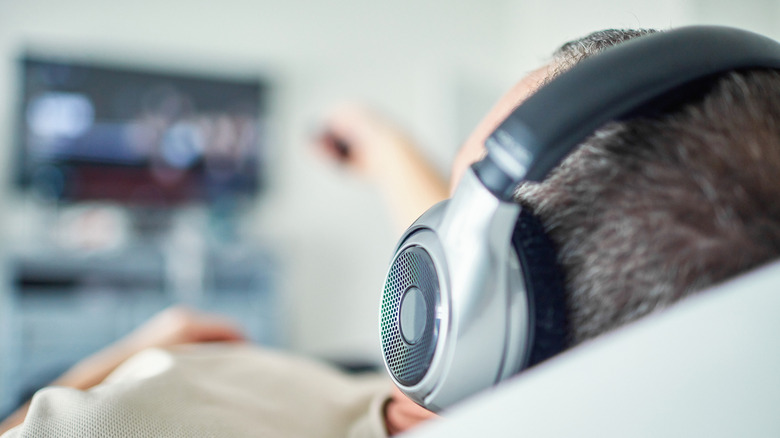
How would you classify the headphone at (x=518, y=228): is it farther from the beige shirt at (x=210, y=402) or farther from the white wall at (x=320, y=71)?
the white wall at (x=320, y=71)

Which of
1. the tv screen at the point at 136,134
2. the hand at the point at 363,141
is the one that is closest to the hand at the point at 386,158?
the hand at the point at 363,141

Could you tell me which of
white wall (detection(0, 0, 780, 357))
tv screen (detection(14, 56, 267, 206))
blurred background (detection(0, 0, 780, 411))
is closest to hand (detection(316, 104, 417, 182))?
blurred background (detection(0, 0, 780, 411))

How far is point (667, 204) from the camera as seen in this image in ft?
0.92

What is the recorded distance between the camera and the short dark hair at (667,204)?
27 centimetres

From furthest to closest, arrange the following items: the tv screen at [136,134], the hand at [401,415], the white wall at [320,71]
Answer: the white wall at [320,71] → the tv screen at [136,134] → the hand at [401,415]

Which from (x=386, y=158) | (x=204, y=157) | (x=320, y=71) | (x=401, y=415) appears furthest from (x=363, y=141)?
(x=320, y=71)

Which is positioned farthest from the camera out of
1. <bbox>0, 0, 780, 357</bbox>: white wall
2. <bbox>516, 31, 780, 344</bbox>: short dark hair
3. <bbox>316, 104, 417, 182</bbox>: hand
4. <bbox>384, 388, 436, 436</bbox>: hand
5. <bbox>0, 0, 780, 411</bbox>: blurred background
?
<bbox>0, 0, 780, 357</bbox>: white wall

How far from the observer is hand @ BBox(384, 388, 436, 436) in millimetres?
450

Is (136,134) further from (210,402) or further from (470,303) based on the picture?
(470,303)

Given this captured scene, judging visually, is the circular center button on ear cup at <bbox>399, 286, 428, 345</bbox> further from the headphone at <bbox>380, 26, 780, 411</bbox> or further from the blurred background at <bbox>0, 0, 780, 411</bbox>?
the blurred background at <bbox>0, 0, 780, 411</bbox>

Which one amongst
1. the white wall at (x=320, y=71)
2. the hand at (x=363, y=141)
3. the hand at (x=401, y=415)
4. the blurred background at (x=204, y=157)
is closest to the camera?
the hand at (x=401, y=415)

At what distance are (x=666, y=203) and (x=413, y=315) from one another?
0.14 meters

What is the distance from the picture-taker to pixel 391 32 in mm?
3545

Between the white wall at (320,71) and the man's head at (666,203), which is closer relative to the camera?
the man's head at (666,203)
